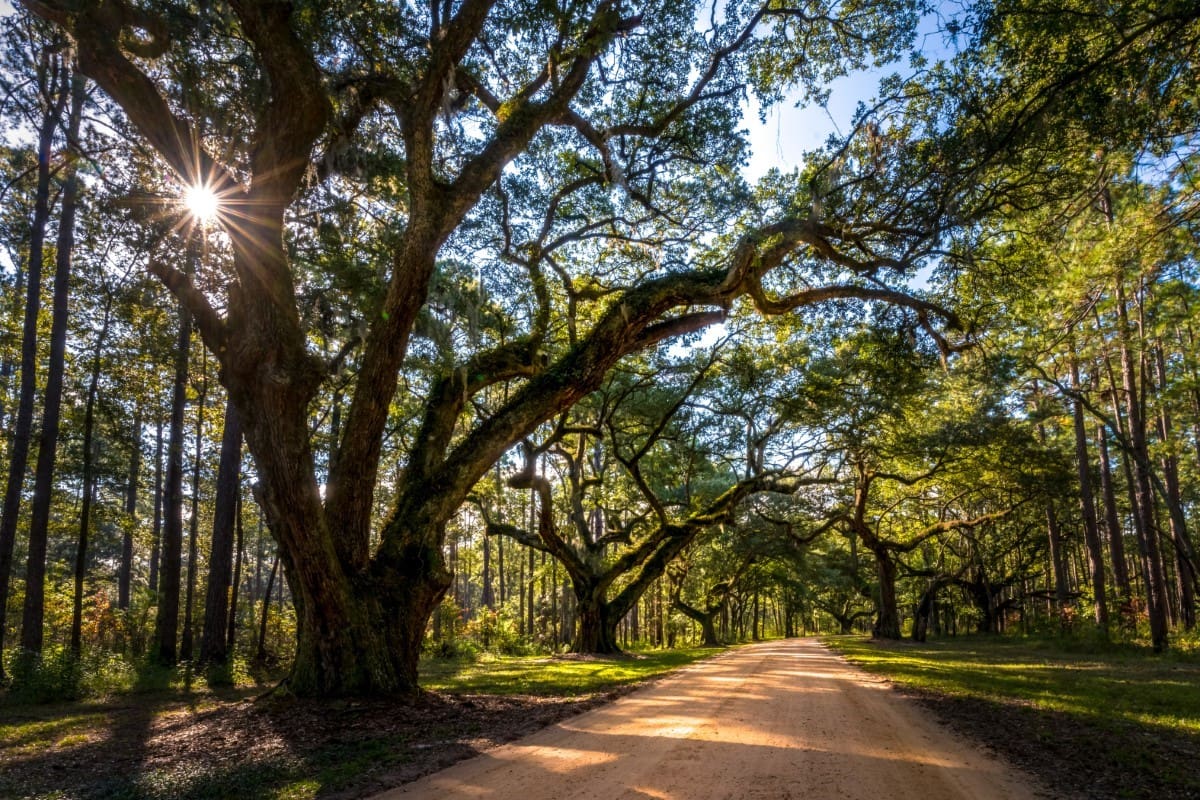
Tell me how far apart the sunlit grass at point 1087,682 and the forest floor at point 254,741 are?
5.26m

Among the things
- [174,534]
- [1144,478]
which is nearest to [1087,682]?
[1144,478]

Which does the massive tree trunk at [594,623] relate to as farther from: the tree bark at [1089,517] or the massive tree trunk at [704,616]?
the tree bark at [1089,517]

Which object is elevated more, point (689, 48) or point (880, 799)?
point (689, 48)

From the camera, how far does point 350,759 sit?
4660 mm

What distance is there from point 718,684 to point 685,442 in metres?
10.6

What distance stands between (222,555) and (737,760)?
43.0ft

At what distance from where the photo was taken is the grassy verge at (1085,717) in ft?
13.3

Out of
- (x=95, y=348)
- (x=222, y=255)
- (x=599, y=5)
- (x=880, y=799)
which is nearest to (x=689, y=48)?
(x=599, y=5)

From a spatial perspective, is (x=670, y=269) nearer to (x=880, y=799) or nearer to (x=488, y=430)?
(x=488, y=430)

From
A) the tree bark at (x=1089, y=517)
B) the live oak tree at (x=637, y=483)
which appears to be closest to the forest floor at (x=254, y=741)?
the live oak tree at (x=637, y=483)

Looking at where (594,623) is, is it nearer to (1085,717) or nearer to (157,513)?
(1085,717)

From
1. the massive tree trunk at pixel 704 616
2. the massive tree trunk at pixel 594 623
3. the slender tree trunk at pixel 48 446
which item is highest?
the slender tree trunk at pixel 48 446

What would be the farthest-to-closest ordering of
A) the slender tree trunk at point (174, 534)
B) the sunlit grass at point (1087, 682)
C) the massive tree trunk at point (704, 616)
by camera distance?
the massive tree trunk at point (704, 616) → the slender tree trunk at point (174, 534) → the sunlit grass at point (1087, 682)

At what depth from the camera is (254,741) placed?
5391mm
